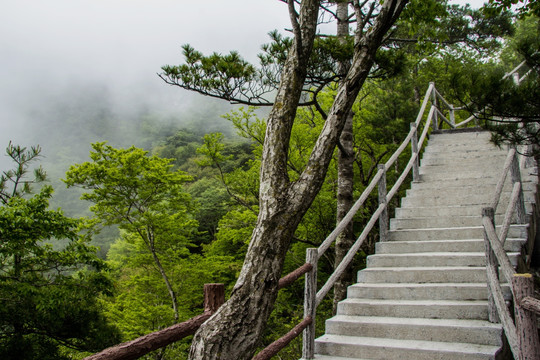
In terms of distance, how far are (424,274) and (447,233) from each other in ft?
3.07

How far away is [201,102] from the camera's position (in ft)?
363

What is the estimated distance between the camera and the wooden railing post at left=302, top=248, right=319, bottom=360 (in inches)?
145

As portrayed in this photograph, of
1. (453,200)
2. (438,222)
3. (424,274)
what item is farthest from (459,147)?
(424,274)

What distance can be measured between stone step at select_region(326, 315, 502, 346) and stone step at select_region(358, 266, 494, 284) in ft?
2.10

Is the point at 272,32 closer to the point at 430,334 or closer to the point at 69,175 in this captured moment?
the point at 430,334

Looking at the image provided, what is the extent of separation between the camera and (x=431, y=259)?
475 centimetres

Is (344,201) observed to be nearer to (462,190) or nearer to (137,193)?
(462,190)

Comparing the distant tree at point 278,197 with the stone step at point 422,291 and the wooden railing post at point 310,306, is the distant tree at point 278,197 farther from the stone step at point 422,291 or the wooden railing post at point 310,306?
the stone step at point 422,291

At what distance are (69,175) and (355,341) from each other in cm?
1114

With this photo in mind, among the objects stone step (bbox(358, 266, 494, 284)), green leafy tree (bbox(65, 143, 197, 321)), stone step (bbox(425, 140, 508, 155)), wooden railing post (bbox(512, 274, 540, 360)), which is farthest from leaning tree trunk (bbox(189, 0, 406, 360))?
green leafy tree (bbox(65, 143, 197, 321))

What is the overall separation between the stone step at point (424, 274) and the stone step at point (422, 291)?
0.10 m

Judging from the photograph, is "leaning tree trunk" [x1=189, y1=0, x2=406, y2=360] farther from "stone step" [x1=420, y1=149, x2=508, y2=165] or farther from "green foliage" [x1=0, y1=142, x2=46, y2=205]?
"green foliage" [x1=0, y1=142, x2=46, y2=205]

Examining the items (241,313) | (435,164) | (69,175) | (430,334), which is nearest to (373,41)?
(241,313)

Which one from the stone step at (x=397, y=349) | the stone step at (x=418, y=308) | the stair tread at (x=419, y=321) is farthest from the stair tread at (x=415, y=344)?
the stone step at (x=418, y=308)
